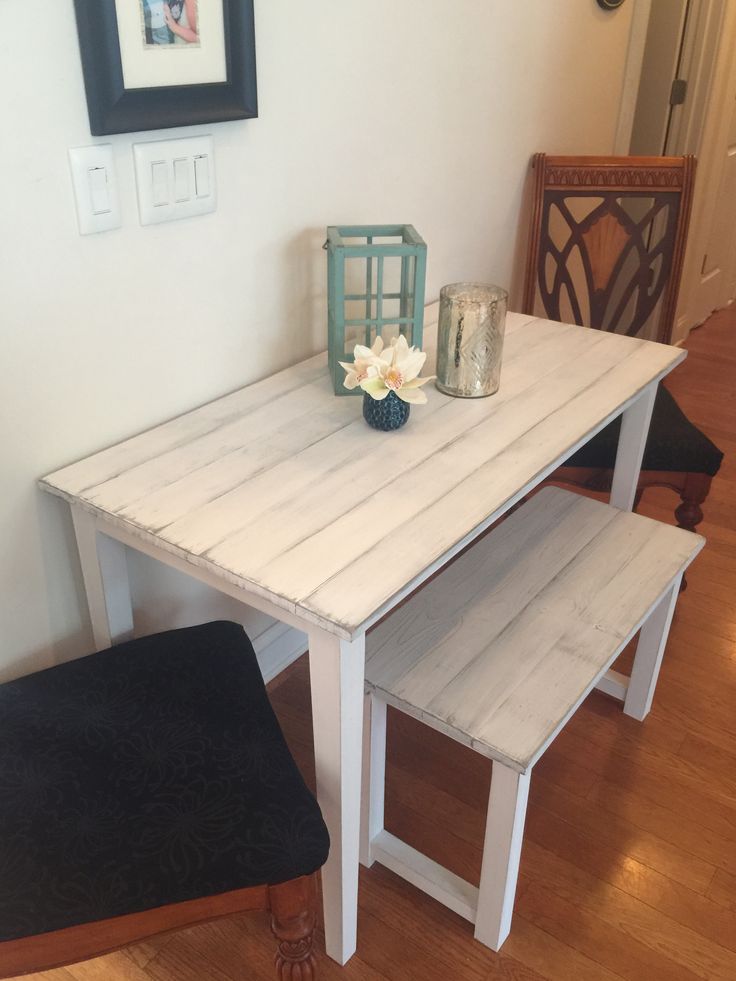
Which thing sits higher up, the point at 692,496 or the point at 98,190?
the point at 98,190

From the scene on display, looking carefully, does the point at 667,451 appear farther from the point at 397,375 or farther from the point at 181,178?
the point at 181,178

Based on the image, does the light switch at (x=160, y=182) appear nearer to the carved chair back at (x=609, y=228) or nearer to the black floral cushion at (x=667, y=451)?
Result: the black floral cushion at (x=667, y=451)

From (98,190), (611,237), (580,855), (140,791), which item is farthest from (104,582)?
(611,237)

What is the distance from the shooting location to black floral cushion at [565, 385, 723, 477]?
72.0 inches

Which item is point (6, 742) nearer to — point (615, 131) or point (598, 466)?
point (598, 466)

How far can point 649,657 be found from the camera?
5.53 ft

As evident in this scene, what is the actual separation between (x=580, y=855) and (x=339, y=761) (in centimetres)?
65

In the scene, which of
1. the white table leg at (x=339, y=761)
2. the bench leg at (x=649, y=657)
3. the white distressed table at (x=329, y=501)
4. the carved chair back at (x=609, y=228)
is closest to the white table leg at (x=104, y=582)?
the white distressed table at (x=329, y=501)

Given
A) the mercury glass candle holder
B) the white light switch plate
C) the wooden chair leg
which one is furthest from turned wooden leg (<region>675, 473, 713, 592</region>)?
the white light switch plate

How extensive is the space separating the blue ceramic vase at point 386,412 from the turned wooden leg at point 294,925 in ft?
2.19

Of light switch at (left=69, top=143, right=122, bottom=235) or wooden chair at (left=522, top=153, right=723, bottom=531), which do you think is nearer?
light switch at (left=69, top=143, right=122, bottom=235)

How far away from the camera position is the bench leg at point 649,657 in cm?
162

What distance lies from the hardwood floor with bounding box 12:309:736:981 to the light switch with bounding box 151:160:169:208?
1.06 m

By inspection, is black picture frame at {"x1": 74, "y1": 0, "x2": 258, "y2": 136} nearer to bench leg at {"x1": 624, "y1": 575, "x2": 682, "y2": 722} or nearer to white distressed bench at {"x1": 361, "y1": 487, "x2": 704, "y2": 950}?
white distressed bench at {"x1": 361, "y1": 487, "x2": 704, "y2": 950}
